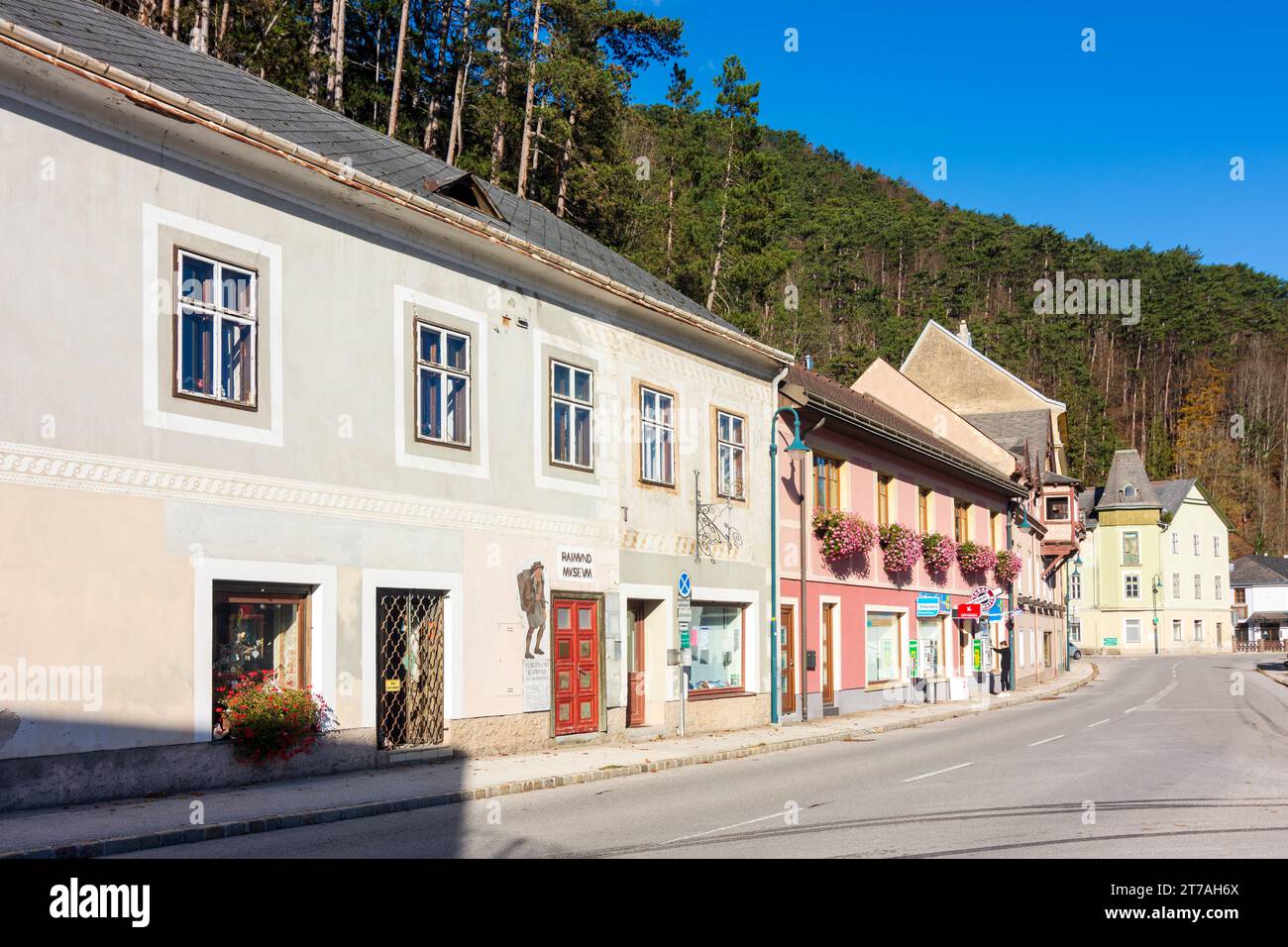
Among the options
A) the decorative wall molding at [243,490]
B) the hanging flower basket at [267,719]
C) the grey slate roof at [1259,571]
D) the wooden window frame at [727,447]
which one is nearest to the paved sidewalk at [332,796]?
the hanging flower basket at [267,719]

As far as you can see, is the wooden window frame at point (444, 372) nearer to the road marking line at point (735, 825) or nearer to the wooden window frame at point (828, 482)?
the road marking line at point (735, 825)

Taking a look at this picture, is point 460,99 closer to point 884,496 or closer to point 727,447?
point 884,496

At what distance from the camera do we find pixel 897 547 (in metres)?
32.7

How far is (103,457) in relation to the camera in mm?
13352

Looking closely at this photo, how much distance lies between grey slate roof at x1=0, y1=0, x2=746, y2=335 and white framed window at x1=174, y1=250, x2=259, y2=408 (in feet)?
6.97

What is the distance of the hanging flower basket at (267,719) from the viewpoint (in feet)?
47.6

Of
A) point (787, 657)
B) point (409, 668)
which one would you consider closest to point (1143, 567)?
point (787, 657)

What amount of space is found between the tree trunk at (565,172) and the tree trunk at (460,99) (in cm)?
343

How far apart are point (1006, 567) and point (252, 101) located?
3222 cm

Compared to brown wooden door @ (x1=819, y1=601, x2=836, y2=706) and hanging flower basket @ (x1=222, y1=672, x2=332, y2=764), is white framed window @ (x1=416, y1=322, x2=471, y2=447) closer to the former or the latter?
hanging flower basket @ (x1=222, y1=672, x2=332, y2=764)
